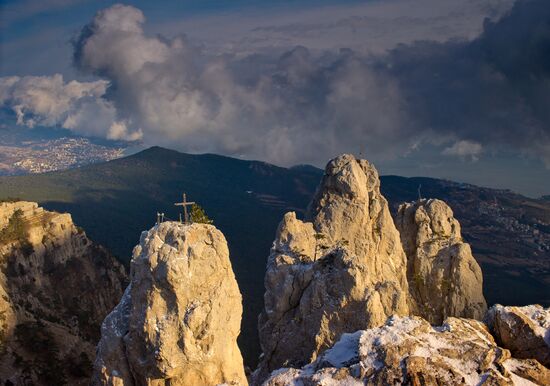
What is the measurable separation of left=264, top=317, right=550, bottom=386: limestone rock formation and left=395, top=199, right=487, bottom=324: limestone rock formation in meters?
34.4

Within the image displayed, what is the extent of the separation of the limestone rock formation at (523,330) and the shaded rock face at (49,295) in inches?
2674

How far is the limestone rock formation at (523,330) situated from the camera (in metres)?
34.2

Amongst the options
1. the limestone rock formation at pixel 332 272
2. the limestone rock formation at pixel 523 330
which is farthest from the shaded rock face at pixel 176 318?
the limestone rock formation at pixel 523 330

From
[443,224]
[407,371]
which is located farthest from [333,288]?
[443,224]

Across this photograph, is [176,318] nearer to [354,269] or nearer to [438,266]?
[354,269]

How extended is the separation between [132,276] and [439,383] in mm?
24196

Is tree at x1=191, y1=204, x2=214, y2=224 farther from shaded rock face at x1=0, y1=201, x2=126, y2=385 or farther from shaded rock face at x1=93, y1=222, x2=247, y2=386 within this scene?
shaded rock face at x1=0, y1=201, x2=126, y2=385

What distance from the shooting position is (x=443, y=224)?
247 ft

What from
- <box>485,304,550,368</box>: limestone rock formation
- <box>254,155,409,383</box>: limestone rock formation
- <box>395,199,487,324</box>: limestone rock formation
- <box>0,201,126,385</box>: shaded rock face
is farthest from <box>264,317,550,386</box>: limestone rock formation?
<box>0,201,126,385</box>: shaded rock face

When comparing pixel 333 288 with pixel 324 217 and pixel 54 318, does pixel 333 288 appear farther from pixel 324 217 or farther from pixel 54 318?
pixel 54 318

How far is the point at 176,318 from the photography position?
4025 centimetres

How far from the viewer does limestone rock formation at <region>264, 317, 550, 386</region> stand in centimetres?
3055

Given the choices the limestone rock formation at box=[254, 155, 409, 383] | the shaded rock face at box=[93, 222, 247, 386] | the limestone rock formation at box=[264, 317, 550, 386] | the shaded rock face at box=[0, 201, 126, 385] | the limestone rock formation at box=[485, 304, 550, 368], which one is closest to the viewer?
the limestone rock formation at box=[264, 317, 550, 386]

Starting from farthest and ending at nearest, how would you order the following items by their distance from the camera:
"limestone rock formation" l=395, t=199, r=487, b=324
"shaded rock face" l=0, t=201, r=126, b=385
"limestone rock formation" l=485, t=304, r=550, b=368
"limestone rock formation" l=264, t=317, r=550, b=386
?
1. "shaded rock face" l=0, t=201, r=126, b=385
2. "limestone rock formation" l=395, t=199, r=487, b=324
3. "limestone rock formation" l=485, t=304, r=550, b=368
4. "limestone rock formation" l=264, t=317, r=550, b=386
